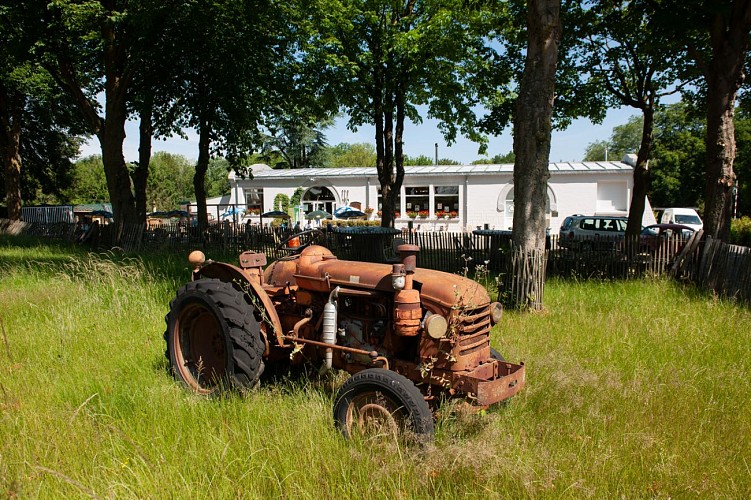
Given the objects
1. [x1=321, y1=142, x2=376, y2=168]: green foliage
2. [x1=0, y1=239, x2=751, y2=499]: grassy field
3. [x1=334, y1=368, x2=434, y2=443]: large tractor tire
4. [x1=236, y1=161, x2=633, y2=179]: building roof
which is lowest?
[x1=0, y1=239, x2=751, y2=499]: grassy field

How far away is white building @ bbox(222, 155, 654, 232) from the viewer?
30.7 m

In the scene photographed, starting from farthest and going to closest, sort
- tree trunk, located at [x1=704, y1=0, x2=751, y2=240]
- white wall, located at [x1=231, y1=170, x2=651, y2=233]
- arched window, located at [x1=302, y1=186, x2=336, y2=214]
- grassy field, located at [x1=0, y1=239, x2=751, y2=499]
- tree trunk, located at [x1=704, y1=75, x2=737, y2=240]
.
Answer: arched window, located at [x1=302, y1=186, x2=336, y2=214] < white wall, located at [x1=231, y1=170, x2=651, y2=233] < tree trunk, located at [x1=704, y1=75, x2=737, y2=240] < tree trunk, located at [x1=704, y1=0, x2=751, y2=240] < grassy field, located at [x1=0, y1=239, x2=751, y2=499]

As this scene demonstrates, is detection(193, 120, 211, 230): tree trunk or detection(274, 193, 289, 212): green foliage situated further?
detection(274, 193, 289, 212): green foliage

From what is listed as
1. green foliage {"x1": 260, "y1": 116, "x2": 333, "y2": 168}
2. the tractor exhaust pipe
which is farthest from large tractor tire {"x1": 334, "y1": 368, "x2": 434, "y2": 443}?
green foliage {"x1": 260, "y1": 116, "x2": 333, "y2": 168}

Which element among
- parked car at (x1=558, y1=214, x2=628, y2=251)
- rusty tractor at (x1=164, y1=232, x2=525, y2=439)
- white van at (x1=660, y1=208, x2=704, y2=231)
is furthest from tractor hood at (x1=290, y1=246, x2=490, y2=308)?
white van at (x1=660, y1=208, x2=704, y2=231)

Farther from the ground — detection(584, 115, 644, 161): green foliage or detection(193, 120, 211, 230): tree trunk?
detection(584, 115, 644, 161): green foliage

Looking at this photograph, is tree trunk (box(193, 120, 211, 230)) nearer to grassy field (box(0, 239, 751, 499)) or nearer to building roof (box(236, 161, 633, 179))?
grassy field (box(0, 239, 751, 499))

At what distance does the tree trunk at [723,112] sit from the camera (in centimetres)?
1028

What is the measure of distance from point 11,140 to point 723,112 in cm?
3098

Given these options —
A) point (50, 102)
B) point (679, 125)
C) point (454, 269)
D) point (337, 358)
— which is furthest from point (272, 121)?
point (679, 125)

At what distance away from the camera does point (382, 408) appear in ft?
11.5

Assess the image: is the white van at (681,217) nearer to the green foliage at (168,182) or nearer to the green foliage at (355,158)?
the green foliage at (355,158)

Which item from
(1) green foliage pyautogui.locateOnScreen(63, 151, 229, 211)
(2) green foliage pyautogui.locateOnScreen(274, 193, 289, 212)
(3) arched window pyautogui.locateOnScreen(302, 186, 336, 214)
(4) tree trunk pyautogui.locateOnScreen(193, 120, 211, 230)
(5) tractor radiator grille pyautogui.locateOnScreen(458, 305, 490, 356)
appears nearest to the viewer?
(5) tractor radiator grille pyautogui.locateOnScreen(458, 305, 490, 356)

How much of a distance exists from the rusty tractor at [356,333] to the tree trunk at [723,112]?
8.86m
